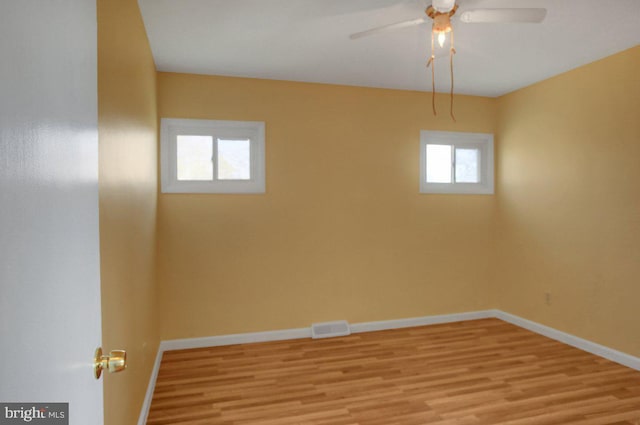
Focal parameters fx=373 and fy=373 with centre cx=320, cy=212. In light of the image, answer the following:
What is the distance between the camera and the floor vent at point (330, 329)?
3.72 meters

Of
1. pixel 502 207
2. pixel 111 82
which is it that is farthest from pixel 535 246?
pixel 111 82

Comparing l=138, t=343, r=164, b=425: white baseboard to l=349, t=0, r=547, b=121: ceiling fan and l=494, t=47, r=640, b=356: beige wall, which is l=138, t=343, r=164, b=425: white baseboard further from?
l=494, t=47, r=640, b=356: beige wall

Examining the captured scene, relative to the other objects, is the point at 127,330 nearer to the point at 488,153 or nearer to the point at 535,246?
the point at 535,246

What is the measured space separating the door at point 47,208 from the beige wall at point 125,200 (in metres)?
Result: 0.73

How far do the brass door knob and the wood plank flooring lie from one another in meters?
1.74

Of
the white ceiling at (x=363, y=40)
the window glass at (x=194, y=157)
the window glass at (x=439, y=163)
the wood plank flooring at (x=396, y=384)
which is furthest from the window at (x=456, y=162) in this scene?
the window glass at (x=194, y=157)

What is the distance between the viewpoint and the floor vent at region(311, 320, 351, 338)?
12.2 ft

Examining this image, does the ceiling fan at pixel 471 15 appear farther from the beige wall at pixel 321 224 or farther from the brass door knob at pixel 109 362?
the brass door knob at pixel 109 362

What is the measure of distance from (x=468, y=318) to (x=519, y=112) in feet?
7.74

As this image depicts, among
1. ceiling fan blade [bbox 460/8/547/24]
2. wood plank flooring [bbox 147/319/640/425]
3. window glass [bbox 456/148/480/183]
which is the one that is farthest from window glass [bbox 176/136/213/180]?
window glass [bbox 456/148/480/183]

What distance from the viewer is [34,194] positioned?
1.55 feet

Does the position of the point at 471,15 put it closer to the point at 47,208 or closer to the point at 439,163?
the point at 47,208

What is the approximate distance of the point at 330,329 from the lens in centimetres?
378

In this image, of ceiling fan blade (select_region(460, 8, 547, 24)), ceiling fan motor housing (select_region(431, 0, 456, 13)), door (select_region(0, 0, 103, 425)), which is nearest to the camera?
door (select_region(0, 0, 103, 425))
